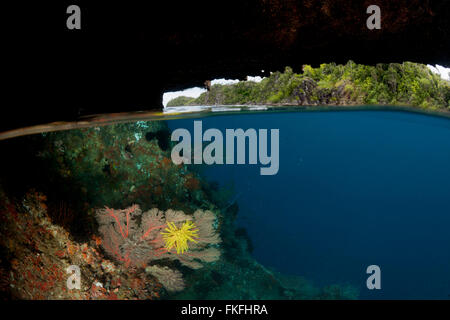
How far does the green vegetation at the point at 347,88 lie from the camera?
6.96 metres

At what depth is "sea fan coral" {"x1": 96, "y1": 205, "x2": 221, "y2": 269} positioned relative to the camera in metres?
5.19

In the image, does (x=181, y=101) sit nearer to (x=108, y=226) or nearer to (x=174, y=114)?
(x=174, y=114)

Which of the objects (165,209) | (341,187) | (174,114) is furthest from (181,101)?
(341,187)

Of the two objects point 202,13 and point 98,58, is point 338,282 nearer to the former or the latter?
point 202,13

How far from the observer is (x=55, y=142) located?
552 cm

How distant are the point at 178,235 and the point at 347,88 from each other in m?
7.98

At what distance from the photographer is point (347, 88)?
8.57 metres

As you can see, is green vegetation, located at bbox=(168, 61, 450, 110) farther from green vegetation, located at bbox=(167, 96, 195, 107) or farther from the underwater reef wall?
the underwater reef wall

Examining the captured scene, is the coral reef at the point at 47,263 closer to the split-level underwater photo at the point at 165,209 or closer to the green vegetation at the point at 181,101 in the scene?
the split-level underwater photo at the point at 165,209

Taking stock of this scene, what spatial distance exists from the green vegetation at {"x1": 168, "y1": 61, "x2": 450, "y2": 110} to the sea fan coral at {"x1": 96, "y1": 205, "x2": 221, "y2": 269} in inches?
181

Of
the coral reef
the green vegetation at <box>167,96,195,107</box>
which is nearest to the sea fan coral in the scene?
the coral reef
